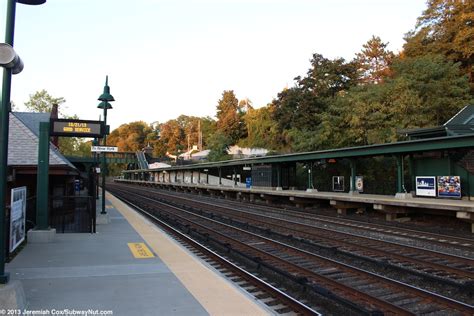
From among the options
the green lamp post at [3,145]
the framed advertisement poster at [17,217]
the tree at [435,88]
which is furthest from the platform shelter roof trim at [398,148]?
the green lamp post at [3,145]

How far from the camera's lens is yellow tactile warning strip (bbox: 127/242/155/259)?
10.0 m

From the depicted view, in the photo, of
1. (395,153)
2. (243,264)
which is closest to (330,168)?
(395,153)

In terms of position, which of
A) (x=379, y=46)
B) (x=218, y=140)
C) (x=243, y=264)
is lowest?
(x=243, y=264)

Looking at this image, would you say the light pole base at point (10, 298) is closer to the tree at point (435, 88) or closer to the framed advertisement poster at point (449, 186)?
the framed advertisement poster at point (449, 186)

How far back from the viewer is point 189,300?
21.2ft

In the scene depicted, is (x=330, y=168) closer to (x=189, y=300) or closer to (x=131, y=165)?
(x=189, y=300)

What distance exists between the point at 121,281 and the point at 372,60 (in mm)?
45018

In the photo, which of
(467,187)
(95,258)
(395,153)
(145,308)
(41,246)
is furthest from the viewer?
(395,153)

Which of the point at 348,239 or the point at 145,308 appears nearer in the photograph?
the point at 145,308

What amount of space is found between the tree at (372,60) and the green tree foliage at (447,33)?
316 centimetres

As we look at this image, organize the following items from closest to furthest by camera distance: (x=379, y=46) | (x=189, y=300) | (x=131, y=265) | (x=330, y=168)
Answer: (x=189, y=300), (x=131, y=265), (x=330, y=168), (x=379, y=46)

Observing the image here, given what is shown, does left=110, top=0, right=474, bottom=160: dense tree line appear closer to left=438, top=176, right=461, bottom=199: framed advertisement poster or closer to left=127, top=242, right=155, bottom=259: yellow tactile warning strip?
left=438, top=176, right=461, bottom=199: framed advertisement poster

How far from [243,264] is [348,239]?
5034mm

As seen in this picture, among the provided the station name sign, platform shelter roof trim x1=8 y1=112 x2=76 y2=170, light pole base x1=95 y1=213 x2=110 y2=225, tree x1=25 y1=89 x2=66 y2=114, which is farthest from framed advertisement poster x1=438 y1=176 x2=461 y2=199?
tree x1=25 y1=89 x2=66 y2=114
